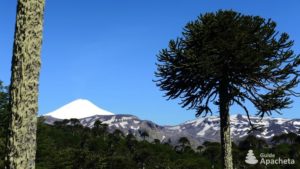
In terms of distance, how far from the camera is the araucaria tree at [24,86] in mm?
5156

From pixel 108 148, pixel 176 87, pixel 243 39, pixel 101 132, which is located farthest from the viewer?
pixel 101 132

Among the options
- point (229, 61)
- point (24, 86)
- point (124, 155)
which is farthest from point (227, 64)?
point (124, 155)

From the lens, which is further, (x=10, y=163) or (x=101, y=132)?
(x=101, y=132)

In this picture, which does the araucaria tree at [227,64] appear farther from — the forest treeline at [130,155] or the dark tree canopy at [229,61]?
the forest treeline at [130,155]

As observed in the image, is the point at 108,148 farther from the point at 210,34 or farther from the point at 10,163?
the point at 10,163

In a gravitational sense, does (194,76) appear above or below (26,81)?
above

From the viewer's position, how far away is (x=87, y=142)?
139125mm

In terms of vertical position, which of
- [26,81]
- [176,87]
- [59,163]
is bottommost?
[59,163]

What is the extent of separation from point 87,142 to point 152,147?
20264mm

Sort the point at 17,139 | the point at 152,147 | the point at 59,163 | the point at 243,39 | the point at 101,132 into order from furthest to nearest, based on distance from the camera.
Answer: the point at 101,132, the point at 152,147, the point at 59,163, the point at 243,39, the point at 17,139

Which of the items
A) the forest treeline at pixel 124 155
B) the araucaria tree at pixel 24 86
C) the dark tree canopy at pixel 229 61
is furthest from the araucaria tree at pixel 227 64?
the forest treeline at pixel 124 155

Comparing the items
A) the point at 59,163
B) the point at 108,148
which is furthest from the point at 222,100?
the point at 108,148

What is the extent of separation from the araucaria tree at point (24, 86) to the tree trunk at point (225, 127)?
1494 centimetres

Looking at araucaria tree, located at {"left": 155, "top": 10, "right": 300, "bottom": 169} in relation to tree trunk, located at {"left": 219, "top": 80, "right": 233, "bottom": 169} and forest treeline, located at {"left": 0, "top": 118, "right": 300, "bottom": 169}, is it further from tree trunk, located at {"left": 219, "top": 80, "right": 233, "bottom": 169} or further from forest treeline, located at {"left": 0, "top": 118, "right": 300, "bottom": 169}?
forest treeline, located at {"left": 0, "top": 118, "right": 300, "bottom": 169}
